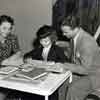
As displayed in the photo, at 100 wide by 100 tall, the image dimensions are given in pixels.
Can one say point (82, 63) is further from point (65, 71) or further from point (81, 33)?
point (81, 33)

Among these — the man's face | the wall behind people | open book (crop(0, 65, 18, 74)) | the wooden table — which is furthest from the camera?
the wall behind people

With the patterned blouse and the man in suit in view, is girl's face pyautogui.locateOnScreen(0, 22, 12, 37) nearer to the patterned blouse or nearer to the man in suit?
the patterned blouse

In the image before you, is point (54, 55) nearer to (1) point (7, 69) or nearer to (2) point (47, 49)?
(2) point (47, 49)

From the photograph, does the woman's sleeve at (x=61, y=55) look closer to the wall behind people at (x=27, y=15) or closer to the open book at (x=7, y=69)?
the open book at (x=7, y=69)

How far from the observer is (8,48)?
7.23ft

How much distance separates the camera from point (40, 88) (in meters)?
1.50

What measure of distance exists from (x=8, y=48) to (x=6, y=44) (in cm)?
5

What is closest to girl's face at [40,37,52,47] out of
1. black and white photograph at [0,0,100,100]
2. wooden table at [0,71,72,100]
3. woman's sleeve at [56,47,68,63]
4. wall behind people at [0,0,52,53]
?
black and white photograph at [0,0,100,100]

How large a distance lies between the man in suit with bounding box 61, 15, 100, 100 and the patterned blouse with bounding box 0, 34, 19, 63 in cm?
60

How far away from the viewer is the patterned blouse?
215cm

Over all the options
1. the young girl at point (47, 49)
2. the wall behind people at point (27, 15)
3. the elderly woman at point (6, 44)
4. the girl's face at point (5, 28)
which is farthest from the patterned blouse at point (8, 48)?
the wall behind people at point (27, 15)

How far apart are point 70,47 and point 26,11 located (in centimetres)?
85

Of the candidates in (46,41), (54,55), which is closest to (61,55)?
(54,55)

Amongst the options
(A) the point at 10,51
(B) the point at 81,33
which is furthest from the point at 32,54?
(B) the point at 81,33
